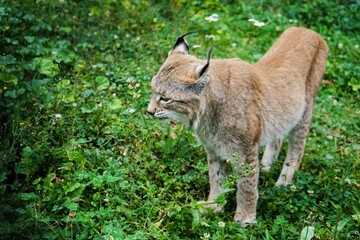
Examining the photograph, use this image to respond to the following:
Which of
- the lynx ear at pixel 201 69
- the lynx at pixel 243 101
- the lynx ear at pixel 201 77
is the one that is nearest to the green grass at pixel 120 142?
the lynx at pixel 243 101

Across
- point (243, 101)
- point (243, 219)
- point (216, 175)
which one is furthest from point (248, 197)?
point (243, 101)

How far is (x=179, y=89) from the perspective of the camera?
4.46m

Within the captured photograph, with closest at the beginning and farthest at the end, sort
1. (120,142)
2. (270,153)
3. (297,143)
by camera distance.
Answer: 1. (120,142)
2. (297,143)
3. (270,153)

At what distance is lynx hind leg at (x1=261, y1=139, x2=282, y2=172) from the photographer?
6.08 metres

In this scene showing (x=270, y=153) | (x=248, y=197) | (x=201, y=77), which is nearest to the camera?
(x=201, y=77)

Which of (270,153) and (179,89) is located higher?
(179,89)

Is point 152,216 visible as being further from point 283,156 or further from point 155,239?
point 283,156

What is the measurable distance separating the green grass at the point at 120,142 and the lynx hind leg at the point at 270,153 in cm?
16

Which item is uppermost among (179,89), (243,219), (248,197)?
(179,89)

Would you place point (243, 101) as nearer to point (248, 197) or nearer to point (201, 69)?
point (201, 69)

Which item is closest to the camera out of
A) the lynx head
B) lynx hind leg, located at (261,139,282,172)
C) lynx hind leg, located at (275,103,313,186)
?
the lynx head

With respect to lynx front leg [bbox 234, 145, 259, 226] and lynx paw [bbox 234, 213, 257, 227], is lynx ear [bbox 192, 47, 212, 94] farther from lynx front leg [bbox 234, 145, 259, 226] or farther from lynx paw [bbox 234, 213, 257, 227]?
lynx paw [bbox 234, 213, 257, 227]

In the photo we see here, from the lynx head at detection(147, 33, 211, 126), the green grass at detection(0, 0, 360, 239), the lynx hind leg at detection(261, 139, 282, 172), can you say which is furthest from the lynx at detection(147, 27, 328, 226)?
the green grass at detection(0, 0, 360, 239)

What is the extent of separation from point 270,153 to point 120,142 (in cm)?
186
